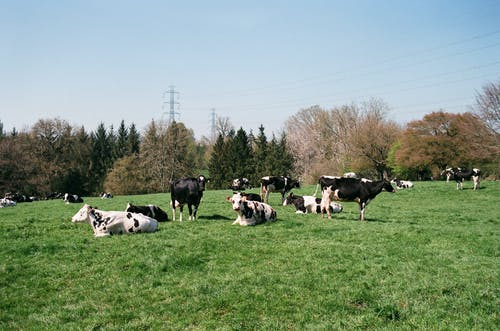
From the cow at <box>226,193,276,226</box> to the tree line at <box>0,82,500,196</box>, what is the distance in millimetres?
46112

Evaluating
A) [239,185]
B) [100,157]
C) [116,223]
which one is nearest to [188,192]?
[116,223]

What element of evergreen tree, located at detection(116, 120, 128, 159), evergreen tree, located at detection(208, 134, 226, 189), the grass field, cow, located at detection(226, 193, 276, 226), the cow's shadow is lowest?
the grass field

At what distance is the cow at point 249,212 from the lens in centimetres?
1590

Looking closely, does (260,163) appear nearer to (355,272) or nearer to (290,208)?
(290,208)

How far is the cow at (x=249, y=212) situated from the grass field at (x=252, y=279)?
0.81 metres

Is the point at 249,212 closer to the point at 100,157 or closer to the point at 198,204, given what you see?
the point at 198,204

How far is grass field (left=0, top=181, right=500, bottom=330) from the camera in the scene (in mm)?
7422

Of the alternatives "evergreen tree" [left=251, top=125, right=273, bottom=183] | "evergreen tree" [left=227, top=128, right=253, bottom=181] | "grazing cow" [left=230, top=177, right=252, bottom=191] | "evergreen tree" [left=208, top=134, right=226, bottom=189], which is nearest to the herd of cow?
"grazing cow" [left=230, top=177, right=252, bottom=191]

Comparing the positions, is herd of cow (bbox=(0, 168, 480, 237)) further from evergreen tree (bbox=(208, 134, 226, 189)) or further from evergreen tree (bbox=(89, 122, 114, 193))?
evergreen tree (bbox=(89, 122, 114, 193))

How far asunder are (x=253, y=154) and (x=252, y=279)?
67408 mm

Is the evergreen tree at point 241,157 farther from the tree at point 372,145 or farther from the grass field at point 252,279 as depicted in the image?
the grass field at point 252,279

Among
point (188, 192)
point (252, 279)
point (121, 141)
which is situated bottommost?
point (252, 279)

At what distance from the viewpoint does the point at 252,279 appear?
9.30 metres

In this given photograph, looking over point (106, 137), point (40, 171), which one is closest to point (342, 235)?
point (40, 171)
